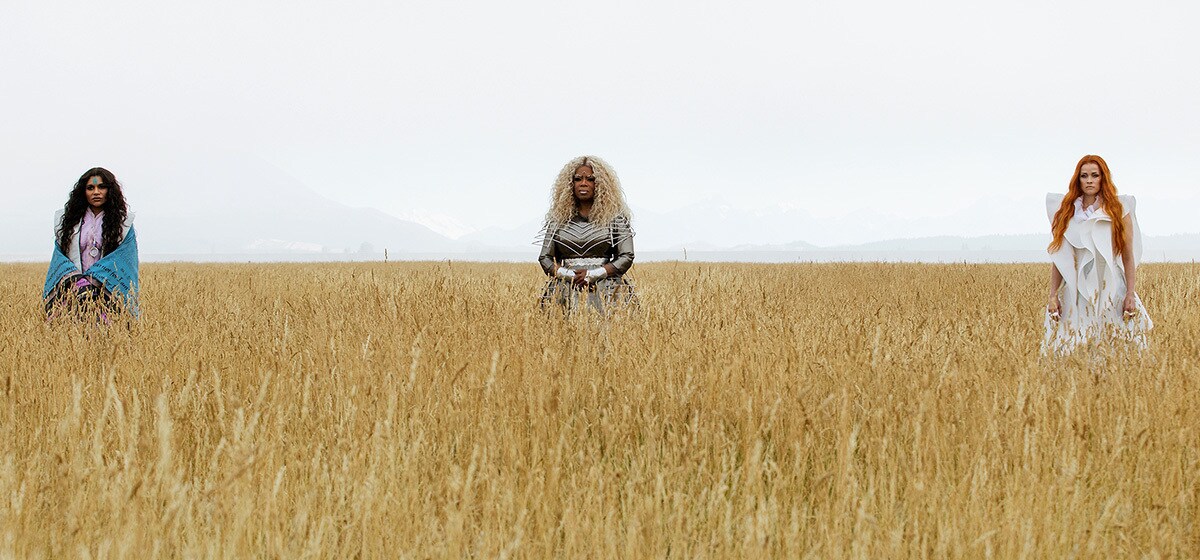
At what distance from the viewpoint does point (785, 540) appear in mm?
2059

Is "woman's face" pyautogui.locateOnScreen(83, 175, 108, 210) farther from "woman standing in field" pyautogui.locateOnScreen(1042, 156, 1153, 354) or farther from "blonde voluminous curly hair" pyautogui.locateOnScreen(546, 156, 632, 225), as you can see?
"woman standing in field" pyautogui.locateOnScreen(1042, 156, 1153, 354)

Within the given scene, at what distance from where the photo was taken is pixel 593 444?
112 inches

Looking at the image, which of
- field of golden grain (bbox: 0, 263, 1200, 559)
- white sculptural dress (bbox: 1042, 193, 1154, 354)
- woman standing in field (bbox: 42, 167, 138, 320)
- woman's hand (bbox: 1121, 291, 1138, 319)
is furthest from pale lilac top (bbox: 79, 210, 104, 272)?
woman's hand (bbox: 1121, 291, 1138, 319)

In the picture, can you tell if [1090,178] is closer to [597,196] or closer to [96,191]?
[597,196]

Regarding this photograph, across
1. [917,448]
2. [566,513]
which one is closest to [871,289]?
[917,448]

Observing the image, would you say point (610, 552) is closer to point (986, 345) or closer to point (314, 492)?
point (314, 492)

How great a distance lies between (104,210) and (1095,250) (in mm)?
6588

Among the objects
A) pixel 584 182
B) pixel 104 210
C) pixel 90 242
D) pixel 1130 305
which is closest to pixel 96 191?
pixel 104 210

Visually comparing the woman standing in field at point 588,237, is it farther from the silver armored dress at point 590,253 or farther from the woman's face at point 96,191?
the woman's face at point 96,191

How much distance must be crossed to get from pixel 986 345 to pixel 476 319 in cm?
281

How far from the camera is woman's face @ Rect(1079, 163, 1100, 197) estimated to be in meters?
4.83

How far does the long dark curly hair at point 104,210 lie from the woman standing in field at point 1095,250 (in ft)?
20.1

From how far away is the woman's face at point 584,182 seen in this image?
5.05m

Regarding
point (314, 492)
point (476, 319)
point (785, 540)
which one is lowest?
point (785, 540)
